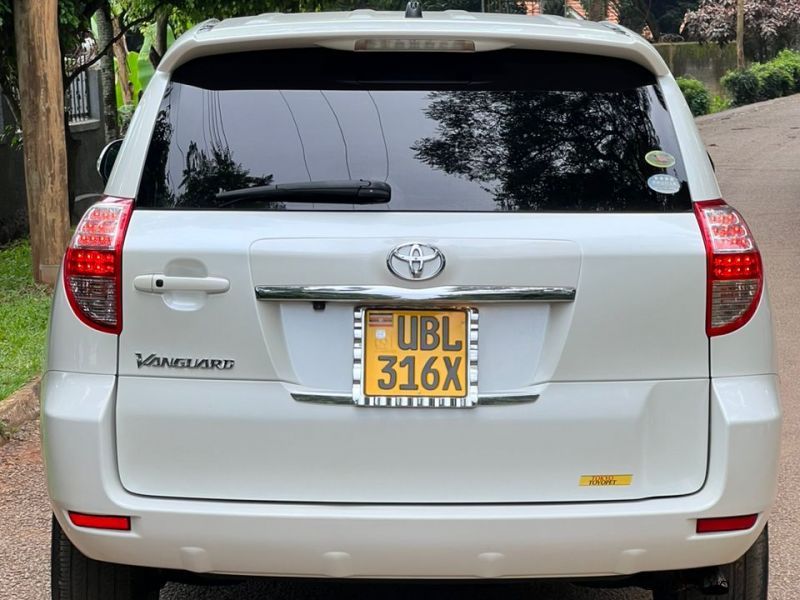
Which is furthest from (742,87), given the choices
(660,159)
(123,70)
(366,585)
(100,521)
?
(100,521)

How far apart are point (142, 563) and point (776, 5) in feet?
125

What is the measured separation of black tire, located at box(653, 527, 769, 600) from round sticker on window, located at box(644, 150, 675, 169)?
1.05 m

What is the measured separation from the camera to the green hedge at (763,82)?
106ft

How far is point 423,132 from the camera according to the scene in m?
3.17

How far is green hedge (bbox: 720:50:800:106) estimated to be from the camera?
32312mm

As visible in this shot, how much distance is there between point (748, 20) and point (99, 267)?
37.1 m

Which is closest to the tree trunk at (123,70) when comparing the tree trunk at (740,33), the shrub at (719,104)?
the shrub at (719,104)

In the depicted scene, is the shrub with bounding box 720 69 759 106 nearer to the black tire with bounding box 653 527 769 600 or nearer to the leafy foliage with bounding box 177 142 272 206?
the black tire with bounding box 653 527 769 600

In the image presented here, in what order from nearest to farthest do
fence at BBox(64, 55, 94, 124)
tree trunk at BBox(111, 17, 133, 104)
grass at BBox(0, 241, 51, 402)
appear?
grass at BBox(0, 241, 51, 402) < fence at BBox(64, 55, 94, 124) < tree trunk at BBox(111, 17, 133, 104)

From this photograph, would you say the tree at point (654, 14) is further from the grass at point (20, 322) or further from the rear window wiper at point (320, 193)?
the rear window wiper at point (320, 193)

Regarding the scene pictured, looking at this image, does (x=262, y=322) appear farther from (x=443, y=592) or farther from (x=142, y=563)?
(x=443, y=592)

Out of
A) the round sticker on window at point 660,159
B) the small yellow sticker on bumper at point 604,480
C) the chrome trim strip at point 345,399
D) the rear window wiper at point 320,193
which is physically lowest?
the small yellow sticker on bumper at point 604,480

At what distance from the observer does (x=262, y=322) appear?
2.99 meters

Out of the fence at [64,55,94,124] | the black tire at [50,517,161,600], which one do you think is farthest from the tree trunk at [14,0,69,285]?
the fence at [64,55,94,124]
